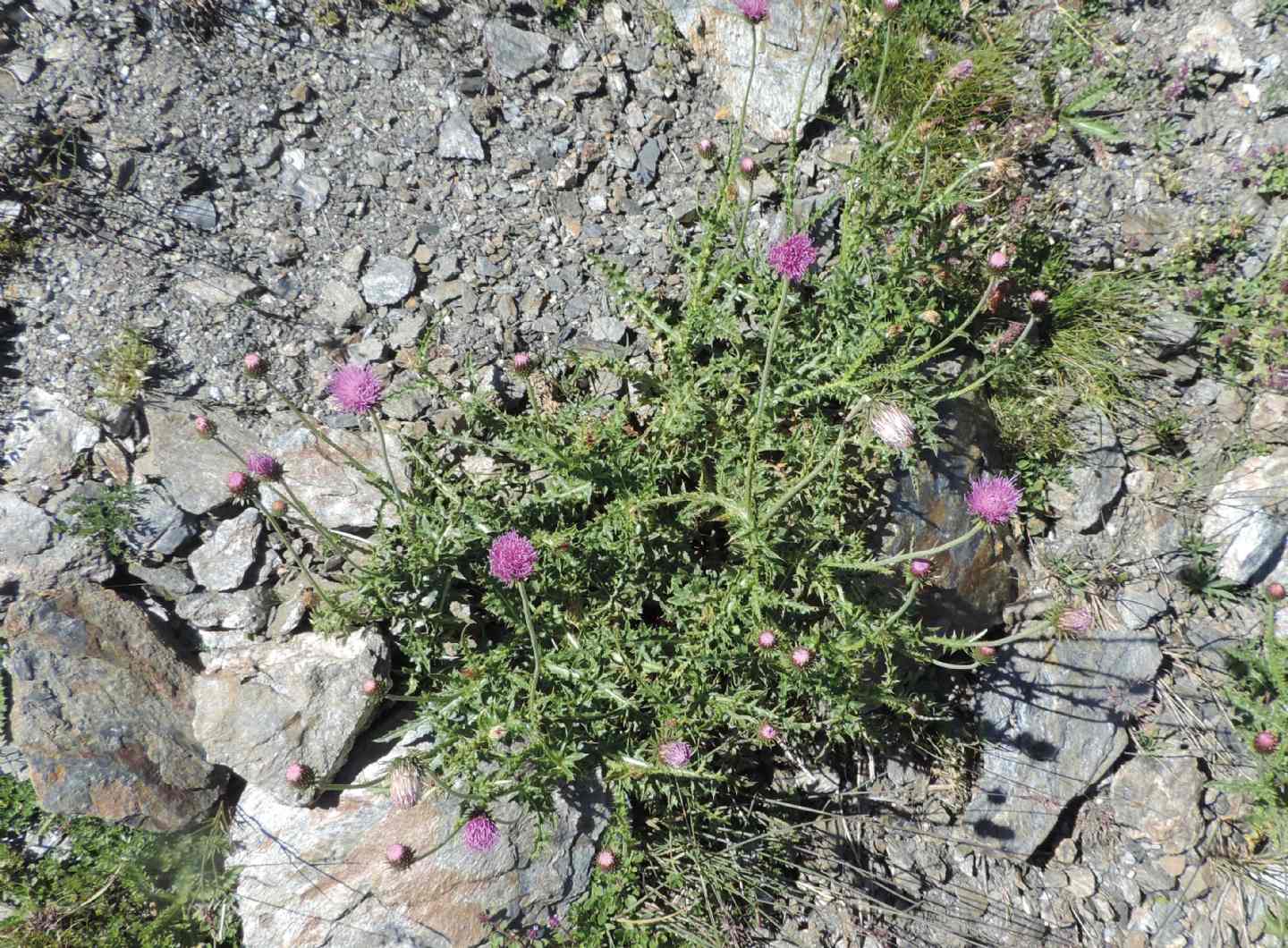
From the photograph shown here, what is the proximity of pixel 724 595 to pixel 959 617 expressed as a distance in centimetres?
140

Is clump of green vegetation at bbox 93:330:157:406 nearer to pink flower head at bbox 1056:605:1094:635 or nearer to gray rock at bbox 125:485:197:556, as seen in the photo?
gray rock at bbox 125:485:197:556

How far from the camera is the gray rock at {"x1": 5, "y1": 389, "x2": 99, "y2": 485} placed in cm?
384

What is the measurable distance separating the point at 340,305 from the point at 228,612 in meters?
1.73

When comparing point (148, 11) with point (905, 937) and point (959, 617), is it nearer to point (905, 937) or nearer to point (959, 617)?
point (959, 617)

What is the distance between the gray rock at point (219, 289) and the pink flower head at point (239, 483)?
143 cm

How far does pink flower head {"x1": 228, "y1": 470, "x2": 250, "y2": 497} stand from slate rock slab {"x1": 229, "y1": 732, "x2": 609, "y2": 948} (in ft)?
4.61

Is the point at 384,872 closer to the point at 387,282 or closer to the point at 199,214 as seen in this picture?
the point at 387,282

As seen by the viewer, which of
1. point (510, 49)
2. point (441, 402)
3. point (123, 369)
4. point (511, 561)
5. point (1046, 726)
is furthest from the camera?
point (510, 49)

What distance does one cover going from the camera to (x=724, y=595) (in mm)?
3713

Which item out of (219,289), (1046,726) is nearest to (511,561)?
(219,289)

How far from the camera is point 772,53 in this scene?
189 inches

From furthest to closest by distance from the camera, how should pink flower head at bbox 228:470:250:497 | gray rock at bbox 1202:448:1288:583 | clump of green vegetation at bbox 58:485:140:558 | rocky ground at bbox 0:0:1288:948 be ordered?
gray rock at bbox 1202:448:1288:583 < clump of green vegetation at bbox 58:485:140:558 < rocky ground at bbox 0:0:1288:948 < pink flower head at bbox 228:470:250:497

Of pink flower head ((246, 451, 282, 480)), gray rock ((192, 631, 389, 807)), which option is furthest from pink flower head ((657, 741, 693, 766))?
pink flower head ((246, 451, 282, 480))

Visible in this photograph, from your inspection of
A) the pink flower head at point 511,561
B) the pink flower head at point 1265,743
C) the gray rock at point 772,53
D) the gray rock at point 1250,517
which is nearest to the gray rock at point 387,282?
the pink flower head at point 511,561
